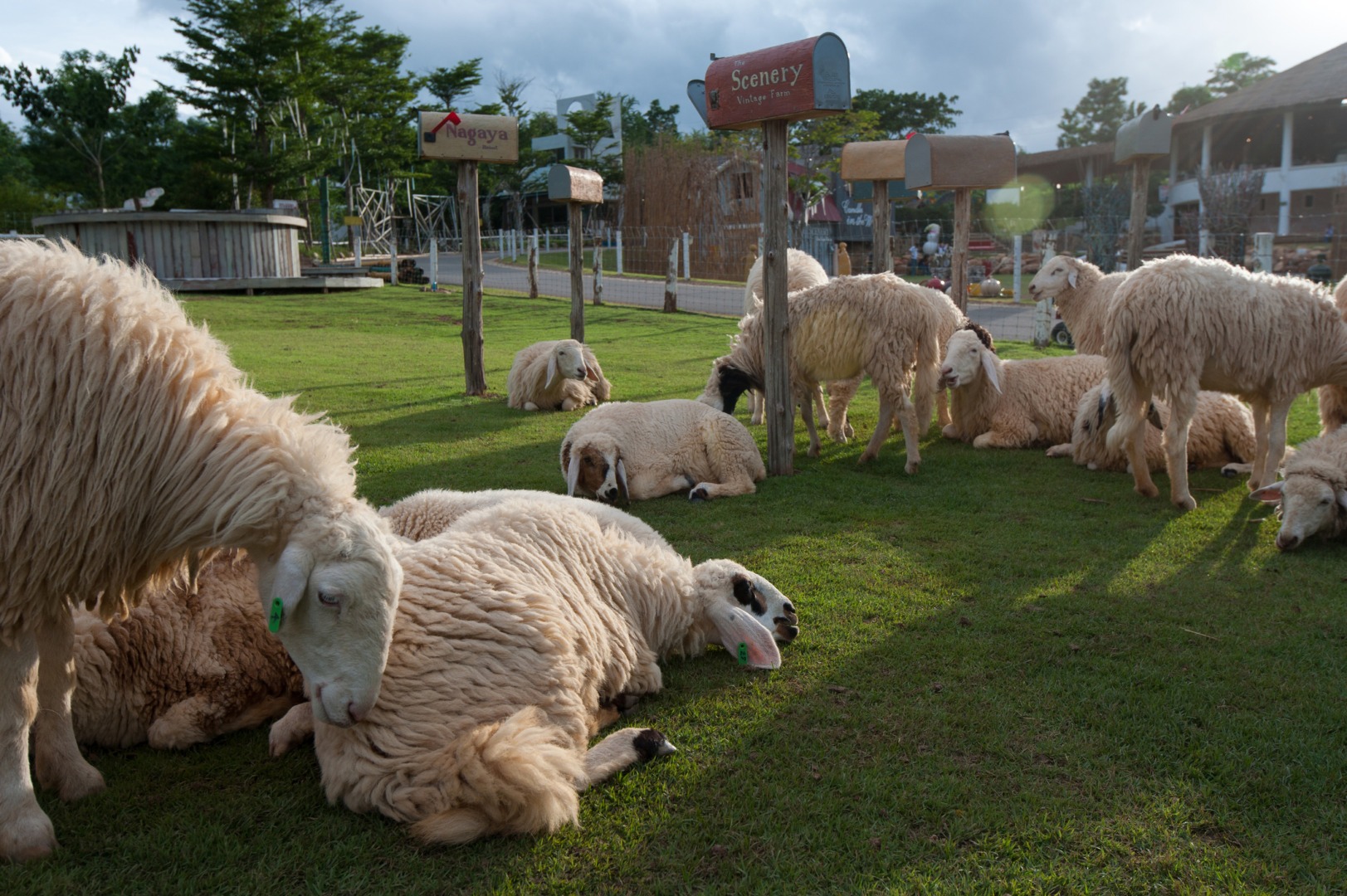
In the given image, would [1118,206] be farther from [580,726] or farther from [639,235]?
[580,726]

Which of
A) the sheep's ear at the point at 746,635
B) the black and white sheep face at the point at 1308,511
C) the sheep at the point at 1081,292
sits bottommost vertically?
the sheep's ear at the point at 746,635

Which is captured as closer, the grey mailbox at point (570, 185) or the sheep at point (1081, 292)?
the sheep at point (1081, 292)

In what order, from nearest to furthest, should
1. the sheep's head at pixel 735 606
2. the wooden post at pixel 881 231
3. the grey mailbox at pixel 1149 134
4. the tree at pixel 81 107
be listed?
the sheep's head at pixel 735 606 → the grey mailbox at pixel 1149 134 → the wooden post at pixel 881 231 → the tree at pixel 81 107

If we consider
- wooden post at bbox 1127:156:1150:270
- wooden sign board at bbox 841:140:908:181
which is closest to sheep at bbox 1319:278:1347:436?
wooden post at bbox 1127:156:1150:270

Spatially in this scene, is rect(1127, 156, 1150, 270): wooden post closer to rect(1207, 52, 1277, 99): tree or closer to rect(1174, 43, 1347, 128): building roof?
rect(1174, 43, 1347, 128): building roof

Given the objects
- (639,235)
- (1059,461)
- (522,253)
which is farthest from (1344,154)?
(1059,461)

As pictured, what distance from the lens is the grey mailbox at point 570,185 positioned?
11438 millimetres

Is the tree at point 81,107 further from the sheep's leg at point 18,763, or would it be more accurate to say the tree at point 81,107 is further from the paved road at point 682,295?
the sheep's leg at point 18,763

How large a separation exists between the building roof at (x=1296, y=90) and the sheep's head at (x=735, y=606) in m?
42.3

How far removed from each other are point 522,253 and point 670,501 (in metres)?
42.4

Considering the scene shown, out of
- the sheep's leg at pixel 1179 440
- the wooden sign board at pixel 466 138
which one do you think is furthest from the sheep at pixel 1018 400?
the wooden sign board at pixel 466 138

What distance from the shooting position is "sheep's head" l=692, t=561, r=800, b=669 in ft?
12.8

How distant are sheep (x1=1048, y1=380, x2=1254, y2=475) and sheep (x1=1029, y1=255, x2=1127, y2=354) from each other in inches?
81.5

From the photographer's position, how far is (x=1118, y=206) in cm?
3484
